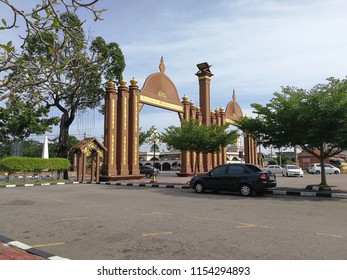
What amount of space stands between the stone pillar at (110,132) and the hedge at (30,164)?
3489 millimetres

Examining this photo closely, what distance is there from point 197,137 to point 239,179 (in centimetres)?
614

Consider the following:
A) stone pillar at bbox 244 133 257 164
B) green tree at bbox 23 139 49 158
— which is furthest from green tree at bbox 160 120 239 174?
green tree at bbox 23 139 49 158

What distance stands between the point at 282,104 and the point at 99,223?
11.0 meters

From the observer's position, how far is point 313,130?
1306cm

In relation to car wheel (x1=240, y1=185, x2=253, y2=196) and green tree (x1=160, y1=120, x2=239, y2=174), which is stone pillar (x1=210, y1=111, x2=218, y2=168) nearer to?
green tree (x1=160, y1=120, x2=239, y2=174)

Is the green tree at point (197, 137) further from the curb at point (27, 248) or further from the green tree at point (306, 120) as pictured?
the curb at point (27, 248)

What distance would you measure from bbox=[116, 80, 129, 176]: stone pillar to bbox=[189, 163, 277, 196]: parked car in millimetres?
10883

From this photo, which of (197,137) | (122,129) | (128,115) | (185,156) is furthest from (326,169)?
(122,129)

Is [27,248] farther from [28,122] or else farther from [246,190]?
[28,122]

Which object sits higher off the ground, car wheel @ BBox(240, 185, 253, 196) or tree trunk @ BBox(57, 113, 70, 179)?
tree trunk @ BBox(57, 113, 70, 179)

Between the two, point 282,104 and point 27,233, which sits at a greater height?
point 282,104

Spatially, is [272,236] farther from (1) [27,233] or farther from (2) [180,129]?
(2) [180,129]

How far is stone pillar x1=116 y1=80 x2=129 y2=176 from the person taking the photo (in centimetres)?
2431

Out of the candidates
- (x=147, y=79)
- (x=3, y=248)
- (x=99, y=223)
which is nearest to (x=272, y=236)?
(x=99, y=223)
